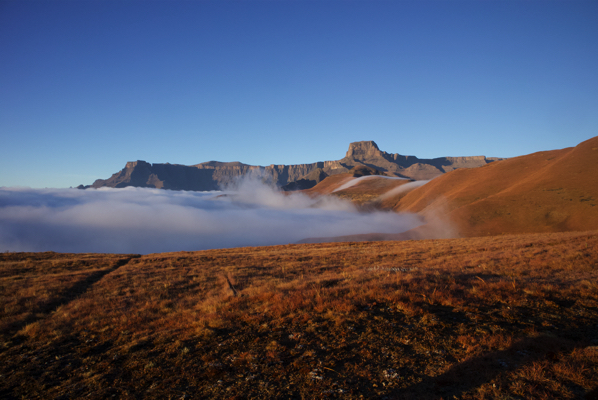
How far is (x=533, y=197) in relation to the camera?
6888 cm

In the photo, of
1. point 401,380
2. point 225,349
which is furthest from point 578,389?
point 225,349

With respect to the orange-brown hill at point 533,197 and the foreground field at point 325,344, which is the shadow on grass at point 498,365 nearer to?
the foreground field at point 325,344

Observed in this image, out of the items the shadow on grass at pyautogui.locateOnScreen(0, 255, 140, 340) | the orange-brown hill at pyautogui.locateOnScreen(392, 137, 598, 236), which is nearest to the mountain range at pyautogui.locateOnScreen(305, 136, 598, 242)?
the orange-brown hill at pyautogui.locateOnScreen(392, 137, 598, 236)

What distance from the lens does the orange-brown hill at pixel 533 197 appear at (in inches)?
2325

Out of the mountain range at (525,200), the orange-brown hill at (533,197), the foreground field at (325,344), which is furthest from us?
the mountain range at (525,200)

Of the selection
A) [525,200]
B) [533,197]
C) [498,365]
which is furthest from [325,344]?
[533,197]

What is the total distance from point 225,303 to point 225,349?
4.18 metres

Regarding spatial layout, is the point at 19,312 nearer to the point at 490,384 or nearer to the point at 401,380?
the point at 401,380

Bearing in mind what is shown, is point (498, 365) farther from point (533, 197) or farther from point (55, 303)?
point (533, 197)

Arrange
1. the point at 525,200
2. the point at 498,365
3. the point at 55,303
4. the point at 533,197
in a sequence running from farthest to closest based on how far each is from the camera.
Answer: the point at 525,200 → the point at 533,197 → the point at 55,303 → the point at 498,365

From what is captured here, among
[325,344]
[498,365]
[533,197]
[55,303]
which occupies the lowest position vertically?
[55,303]

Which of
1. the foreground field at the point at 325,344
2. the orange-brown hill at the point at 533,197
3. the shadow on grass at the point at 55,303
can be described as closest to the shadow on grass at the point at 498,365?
the foreground field at the point at 325,344

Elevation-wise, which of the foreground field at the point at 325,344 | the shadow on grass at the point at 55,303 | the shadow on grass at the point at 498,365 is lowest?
the shadow on grass at the point at 55,303

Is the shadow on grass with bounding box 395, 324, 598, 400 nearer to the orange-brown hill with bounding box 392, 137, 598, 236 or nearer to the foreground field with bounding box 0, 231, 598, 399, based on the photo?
the foreground field with bounding box 0, 231, 598, 399
